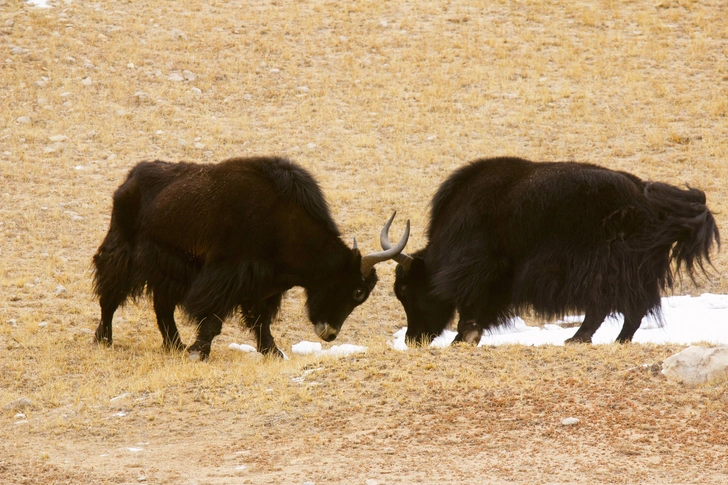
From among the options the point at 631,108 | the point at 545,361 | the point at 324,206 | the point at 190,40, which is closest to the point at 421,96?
the point at 631,108

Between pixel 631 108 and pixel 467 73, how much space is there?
10.0ft

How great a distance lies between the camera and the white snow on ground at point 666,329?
9.03 m

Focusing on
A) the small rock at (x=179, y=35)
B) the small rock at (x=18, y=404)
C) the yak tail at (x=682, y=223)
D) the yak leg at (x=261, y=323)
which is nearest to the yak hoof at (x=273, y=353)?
the yak leg at (x=261, y=323)

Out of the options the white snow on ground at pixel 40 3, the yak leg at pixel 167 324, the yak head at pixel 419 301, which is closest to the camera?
the yak head at pixel 419 301

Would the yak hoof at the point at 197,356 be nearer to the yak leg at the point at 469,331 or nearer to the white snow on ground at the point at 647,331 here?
the white snow on ground at the point at 647,331

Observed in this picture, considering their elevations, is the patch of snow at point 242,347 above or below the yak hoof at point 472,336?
below

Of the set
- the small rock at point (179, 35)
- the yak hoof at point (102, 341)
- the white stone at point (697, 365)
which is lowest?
the yak hoof at point (102, 341)

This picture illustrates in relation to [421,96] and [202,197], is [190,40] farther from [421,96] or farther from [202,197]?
[202,197]

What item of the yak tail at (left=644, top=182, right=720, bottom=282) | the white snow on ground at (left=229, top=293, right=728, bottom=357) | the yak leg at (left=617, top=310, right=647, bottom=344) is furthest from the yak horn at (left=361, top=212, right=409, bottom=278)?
the yak tail at (left=644, top=182, right=720, bottom=282)

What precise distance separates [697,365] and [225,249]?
4032mm

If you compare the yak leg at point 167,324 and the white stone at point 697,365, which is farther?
the yak leg at point 167,324

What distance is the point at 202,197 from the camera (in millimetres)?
8266

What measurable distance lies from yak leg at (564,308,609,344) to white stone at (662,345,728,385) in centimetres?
147

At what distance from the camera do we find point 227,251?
26.6 ft
